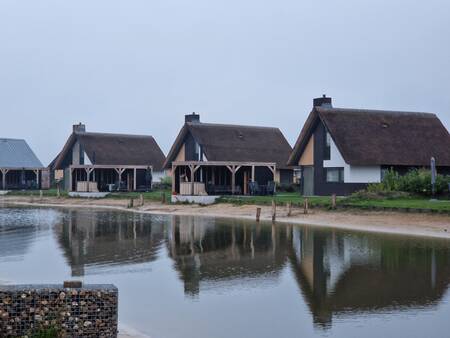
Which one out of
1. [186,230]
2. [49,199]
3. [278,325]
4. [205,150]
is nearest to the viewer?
[278,325]

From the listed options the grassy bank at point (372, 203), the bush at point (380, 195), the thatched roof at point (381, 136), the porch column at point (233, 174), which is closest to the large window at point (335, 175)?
the thatched roof at point (381, 136)

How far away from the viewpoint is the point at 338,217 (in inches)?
1421

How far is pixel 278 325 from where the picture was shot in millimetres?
14539

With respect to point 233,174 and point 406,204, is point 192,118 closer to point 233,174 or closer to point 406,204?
point 233,174

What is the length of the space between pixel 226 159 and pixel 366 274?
37271 mm

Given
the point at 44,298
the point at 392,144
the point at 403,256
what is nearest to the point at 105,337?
the point at 44,298

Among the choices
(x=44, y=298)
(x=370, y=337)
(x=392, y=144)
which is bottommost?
(x=370, y=337)

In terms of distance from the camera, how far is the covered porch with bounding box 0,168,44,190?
77.5 metres

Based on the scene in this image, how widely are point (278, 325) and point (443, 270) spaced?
7682 millimetres

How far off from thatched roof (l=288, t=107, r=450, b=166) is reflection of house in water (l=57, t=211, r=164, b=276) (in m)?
12.2

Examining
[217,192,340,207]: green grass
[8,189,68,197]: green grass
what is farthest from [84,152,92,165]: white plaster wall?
[217,192,340,207]: green grass

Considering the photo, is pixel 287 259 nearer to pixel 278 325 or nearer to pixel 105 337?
pixel 278 325

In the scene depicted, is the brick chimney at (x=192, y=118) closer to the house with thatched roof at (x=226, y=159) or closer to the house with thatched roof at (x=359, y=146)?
the house with thatched roof at (x=226, y=159)

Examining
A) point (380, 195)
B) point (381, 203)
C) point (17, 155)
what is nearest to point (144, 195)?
point (380, 195)
